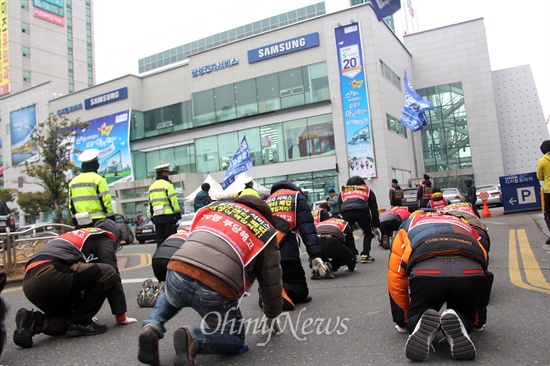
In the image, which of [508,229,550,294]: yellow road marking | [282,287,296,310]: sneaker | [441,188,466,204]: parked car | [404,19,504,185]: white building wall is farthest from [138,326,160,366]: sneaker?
[404,19,504,185]: white building wall

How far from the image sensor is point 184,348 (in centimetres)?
274

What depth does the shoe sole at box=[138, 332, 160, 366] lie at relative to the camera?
9.02ft

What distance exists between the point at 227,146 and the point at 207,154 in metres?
1.88

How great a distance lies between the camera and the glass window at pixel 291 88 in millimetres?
28656

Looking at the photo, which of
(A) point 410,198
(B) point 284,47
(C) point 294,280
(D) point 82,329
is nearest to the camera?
(D) point 82,329

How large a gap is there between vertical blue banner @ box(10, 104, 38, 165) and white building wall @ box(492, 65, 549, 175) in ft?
141

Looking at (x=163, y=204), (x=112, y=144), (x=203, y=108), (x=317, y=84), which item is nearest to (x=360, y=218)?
(x=163, y=204)

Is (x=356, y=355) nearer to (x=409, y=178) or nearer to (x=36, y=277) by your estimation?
(x=36, y=277)

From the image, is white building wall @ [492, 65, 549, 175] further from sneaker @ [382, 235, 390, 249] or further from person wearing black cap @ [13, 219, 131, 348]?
person wearing black cap @ [13, 219, 131, 348]

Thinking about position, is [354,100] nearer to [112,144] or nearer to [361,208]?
[112,144]

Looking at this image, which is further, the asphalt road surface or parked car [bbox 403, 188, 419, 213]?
parked car [bbox 403, 188, 419, 213]

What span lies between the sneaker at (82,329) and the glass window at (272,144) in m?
24.9

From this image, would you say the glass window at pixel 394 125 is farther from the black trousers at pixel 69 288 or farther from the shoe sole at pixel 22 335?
the shoe sole at pixel 22 335

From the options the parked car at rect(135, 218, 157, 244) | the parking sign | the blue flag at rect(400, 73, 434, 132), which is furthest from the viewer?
the blue flag at rect(400, 73, 434, 132)
